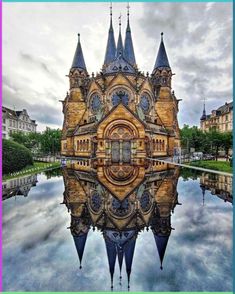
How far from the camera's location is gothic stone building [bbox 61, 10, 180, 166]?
85.5 ft

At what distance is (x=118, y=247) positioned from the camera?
4363 mm

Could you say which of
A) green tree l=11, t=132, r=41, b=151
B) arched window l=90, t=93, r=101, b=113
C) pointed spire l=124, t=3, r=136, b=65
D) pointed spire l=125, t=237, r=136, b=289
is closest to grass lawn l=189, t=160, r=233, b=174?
pointed spire l=125, t=237, r=136, b=289

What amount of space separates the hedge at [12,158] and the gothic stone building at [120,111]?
775 centimetres

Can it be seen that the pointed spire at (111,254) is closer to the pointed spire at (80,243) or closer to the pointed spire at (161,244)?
the pointed spire at (80,243)

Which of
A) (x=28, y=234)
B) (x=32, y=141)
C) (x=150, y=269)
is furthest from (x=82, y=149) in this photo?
(x=150, y=269)

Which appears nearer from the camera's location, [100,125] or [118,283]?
[118,283]

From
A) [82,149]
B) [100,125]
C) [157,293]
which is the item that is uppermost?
[100,125]

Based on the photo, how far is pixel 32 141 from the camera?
171 ft

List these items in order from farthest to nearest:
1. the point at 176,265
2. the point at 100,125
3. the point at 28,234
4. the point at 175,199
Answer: the point at 100,125, the point at 175,199, the point at 28,234, the point at 176,265

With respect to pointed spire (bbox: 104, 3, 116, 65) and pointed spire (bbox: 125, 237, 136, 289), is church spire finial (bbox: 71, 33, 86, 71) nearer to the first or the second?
pointed spire (bbox: 104, 3, 116, 65)

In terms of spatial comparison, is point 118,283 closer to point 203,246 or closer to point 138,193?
point 203,246

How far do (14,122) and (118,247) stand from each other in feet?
200

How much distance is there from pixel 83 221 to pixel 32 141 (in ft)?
167

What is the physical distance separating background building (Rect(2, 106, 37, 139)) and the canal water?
1861 inches
